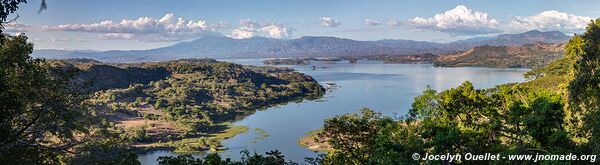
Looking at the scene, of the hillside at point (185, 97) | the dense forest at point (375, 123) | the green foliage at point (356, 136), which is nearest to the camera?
the dense forest at point (375, 123)

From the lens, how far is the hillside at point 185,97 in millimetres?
68188

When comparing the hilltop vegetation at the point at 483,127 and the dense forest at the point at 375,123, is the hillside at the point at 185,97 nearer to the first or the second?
the dense forest at the point at 375,123

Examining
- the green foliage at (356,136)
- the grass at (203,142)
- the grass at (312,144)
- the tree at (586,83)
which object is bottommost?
the grass at (203,142)

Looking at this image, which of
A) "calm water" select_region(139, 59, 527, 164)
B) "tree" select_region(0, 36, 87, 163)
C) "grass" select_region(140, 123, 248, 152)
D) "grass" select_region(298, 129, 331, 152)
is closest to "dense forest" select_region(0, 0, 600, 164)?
"tree" select_region(0, 36, 87, 163)

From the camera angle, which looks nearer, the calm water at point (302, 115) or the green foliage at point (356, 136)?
the green foliage at point (356, 136)

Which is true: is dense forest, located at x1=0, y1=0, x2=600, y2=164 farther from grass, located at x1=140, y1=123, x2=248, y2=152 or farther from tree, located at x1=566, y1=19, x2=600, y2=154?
grass, located at x1=140, y1=123, x2=248, y2=152

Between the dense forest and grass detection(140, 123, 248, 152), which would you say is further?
grass detection(140, 123, 248, 152)

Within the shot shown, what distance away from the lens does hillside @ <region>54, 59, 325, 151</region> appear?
224ft

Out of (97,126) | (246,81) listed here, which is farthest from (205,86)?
(97,126)

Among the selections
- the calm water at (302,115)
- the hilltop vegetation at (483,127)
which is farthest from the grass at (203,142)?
the hilltop vegetation at (483,127)

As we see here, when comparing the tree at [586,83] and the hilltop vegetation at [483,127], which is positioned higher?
the tree at [586,83]

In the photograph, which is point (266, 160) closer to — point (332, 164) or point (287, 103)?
point (332, 164)

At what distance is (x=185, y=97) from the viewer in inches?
3935

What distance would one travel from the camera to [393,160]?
1305cm
